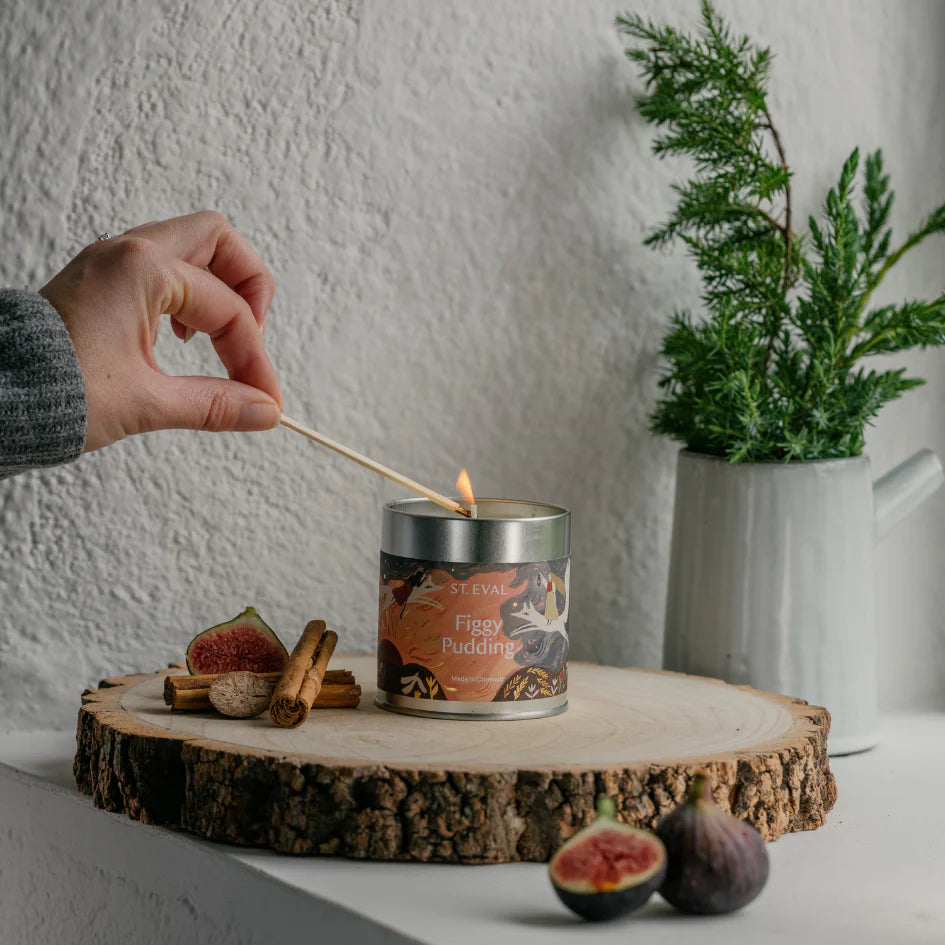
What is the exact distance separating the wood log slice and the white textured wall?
0.89 ft

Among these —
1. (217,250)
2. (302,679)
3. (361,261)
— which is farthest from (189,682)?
(361,261)

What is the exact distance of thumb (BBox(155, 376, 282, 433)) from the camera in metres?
0.85

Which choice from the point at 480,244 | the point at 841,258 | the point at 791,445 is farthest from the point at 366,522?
the point at 841,258

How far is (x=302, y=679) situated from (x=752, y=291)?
2.15 ft

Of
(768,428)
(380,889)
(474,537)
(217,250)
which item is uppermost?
(217,250)

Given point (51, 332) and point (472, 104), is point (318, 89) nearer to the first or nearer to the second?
point (472, 104)

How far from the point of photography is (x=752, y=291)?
1330mm

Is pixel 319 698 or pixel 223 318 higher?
pixel 223 318

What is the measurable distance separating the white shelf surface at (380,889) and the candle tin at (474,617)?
0.56 ft

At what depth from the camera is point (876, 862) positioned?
90 cm

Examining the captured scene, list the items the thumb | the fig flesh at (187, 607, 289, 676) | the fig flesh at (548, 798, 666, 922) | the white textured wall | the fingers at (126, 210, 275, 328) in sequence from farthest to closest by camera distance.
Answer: the white textured wall → the fig flesh at (187, 607, 289, 676) → the fingers at (126, 210, 275, 328) → the thumb → the fig flesh at (548, 798, 666, 922)

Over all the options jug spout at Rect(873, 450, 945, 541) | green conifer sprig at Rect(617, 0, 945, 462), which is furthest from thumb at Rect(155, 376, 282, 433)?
jug spout at Rect(873, 450, 945, 541)

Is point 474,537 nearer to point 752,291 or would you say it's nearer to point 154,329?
point 154,329

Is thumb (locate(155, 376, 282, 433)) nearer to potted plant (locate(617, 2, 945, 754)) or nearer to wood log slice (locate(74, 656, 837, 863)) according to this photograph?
wood log slice (locate(74, 656, 837, 863))
